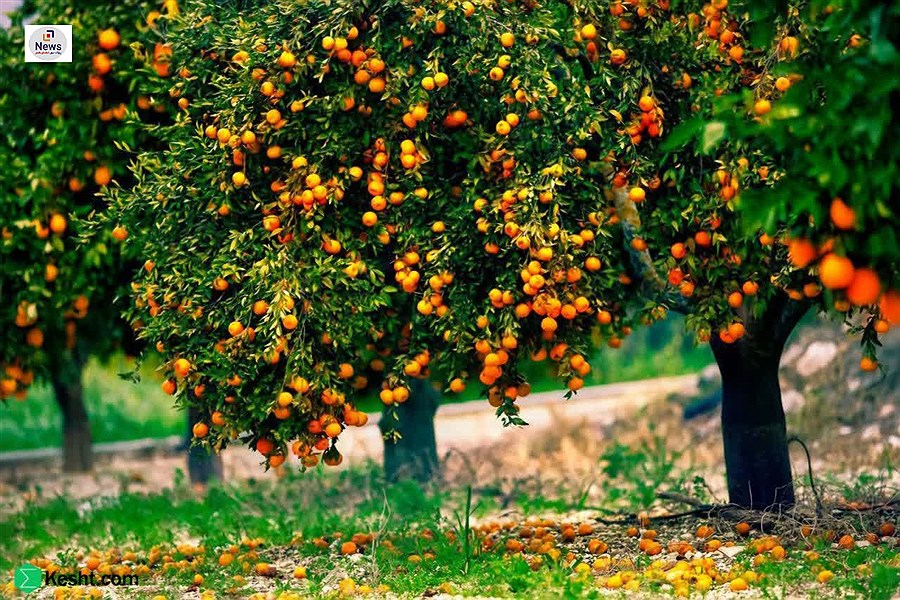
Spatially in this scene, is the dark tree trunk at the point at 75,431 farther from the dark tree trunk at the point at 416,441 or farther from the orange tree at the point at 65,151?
the orange tree at the point at 65,151

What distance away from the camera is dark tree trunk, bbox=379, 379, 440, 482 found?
9008mm

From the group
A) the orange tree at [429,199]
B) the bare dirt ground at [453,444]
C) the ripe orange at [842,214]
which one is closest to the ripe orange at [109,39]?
the orange tree at [429,199]

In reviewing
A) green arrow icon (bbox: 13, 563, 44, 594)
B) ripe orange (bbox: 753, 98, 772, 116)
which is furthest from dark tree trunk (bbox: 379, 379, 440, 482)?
ripe orange (bbox: 753, 98, 772, 116)

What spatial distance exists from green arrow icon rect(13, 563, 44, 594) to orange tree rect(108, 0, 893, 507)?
140cm

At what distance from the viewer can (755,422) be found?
659 cm

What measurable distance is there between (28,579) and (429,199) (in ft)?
9.67

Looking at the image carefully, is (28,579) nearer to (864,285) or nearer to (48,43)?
(48,43)

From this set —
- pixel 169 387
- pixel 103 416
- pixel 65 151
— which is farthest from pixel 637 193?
pixel 103 416

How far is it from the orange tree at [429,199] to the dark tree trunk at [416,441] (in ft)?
10.0

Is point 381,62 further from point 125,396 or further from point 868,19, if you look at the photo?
point 125,396

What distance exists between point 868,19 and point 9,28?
539cm

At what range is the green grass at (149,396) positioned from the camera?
1429 centimetres

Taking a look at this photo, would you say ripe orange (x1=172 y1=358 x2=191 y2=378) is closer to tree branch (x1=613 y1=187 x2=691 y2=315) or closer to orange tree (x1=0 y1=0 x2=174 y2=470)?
orange tree (x1=0 y1=0 x2=174 y2=470)

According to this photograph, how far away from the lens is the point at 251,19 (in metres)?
6.06
